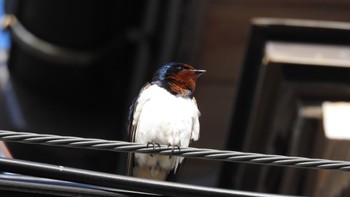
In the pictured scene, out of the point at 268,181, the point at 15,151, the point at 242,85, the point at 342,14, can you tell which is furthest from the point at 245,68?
the point at 15,151

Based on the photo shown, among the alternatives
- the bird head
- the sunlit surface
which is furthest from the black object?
the bird head

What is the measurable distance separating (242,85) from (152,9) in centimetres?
61

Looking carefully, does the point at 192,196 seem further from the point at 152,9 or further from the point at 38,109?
the point at 38,109

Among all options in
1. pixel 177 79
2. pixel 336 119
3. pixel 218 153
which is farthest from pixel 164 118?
pixel 218 153

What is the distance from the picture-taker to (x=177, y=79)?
397 centimetres

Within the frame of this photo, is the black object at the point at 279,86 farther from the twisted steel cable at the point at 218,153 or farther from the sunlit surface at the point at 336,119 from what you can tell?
the twisted steel cable at the point at 218,153

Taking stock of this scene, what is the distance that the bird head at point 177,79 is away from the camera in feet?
12.9

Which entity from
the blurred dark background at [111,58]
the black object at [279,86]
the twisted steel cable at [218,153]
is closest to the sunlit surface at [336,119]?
the black object at [279,86]

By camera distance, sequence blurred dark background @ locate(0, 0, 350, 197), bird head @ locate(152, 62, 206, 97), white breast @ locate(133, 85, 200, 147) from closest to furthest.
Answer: white breast @ locate(133, 85, 200, 147), bird head @ locate(152, 62, 206, 97), blurred dark background @ locate(0, 0, 350, 197)

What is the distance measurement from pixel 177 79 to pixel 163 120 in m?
0.24

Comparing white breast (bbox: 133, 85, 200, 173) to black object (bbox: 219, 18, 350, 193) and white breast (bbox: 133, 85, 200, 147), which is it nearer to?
white breast (bbox: 133, 85, 200, 147)

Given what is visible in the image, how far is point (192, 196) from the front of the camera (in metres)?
2.80

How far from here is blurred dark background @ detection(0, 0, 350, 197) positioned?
13.9ft

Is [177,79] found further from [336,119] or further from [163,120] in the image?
[336,119]
